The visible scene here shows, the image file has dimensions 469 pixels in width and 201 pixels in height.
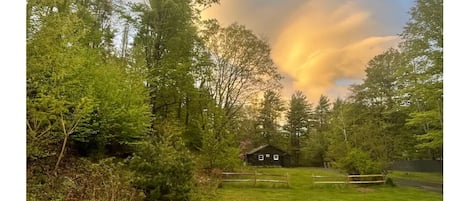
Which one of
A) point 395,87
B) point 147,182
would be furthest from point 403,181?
point 147,182

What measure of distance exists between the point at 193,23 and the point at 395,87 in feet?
6.62

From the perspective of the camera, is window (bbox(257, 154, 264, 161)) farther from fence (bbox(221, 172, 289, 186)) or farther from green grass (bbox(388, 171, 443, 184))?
green grass (bbox(388, 171, 443, 184))

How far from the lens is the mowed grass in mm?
3146

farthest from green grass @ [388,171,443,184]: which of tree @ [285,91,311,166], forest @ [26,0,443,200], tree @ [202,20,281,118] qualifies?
tree @ [202,20,281,118]

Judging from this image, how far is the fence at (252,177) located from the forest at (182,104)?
0.27 ft

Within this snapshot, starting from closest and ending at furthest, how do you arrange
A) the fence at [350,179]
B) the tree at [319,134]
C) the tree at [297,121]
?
1. the tree at [297,121]
2. the tree at [319,134]
3. the fence at [350,179]

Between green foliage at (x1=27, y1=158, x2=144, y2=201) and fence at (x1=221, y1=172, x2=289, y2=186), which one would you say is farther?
fence at (x1=221, y1=172, x2=289, y2=186)

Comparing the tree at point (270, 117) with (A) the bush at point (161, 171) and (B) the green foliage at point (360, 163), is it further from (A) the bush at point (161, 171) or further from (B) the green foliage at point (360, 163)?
(B) the green foliage at point (360, 163)

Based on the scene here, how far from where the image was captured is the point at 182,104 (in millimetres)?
3018

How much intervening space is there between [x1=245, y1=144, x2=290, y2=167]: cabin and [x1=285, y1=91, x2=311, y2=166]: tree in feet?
0.31

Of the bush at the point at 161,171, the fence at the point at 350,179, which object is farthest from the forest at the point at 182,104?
the fence at the point at 350,179

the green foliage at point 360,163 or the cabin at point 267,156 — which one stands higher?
the cabin at point 267,156

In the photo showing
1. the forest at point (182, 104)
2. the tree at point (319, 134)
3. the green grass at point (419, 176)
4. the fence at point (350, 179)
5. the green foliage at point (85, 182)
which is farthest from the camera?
the fence at point (350, 179)

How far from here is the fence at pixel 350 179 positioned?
11.4 feet
